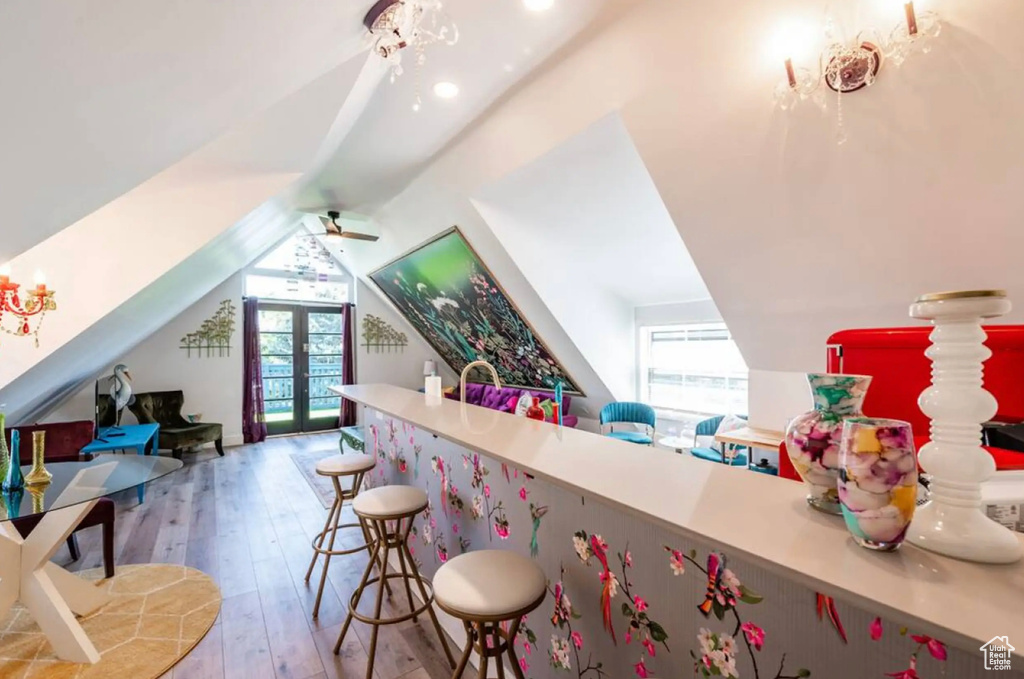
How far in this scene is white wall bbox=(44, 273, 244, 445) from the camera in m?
5.52

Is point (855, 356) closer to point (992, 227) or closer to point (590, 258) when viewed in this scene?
point (992, 227)

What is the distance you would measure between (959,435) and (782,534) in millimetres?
295

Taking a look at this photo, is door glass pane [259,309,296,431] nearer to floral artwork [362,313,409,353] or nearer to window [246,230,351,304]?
window [246,230,351,304]

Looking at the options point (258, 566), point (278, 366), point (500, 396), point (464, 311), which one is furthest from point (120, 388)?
point (500, 396)

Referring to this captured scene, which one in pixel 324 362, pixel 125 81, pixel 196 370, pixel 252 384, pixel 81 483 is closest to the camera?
pixel 125 81

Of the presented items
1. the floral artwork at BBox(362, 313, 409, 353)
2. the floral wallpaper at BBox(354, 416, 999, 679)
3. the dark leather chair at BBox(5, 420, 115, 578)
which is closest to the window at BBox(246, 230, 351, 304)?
the floral artwork at BBox(362, 313, 409, 353)

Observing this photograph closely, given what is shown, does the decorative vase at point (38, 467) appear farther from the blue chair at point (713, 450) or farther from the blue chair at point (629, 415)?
the blue chair at point (629, 415)

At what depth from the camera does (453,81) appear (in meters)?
2.38

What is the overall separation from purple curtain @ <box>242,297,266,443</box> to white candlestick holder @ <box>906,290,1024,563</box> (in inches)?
272

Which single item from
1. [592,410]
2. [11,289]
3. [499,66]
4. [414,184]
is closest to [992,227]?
[499,66]

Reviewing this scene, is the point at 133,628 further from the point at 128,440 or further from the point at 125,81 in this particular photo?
the point at 128,440

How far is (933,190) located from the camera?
1674 mm

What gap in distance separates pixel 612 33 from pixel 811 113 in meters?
0.90

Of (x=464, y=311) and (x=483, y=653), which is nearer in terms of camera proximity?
(x=483, y=653)
